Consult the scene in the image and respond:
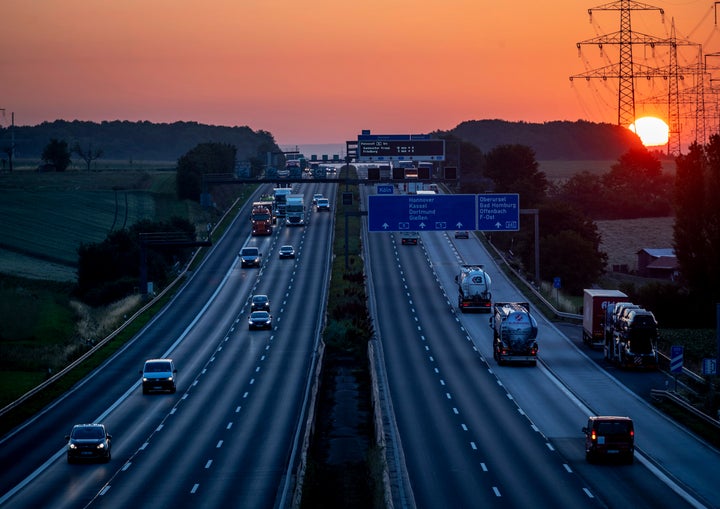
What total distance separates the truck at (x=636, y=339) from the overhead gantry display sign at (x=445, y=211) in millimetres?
25285

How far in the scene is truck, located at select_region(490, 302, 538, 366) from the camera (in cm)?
6106

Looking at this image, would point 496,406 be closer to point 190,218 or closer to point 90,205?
point 190,218

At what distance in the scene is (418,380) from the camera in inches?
2323

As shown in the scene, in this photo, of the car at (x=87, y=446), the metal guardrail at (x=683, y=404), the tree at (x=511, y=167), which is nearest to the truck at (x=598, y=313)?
the metal guardrail at (x=683, y=404)

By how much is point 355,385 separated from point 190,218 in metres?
92.5

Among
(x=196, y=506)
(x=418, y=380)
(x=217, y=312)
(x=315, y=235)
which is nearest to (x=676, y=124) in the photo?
(x=315, y=235)

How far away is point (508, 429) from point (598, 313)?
21638 millimetres

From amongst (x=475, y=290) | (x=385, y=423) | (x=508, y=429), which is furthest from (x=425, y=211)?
(x=508, y=429)

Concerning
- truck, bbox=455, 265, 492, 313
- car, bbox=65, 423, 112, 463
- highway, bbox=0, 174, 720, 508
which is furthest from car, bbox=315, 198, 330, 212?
car, bbox=65, 423, 112, 463

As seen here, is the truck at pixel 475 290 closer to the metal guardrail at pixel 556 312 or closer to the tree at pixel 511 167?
the metal guardrail at pixel 556 312

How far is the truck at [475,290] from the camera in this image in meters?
80.8

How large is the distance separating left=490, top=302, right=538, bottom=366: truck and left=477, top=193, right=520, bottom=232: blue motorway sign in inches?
929

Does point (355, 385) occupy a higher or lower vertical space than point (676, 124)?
lower

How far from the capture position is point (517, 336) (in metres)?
61.3
